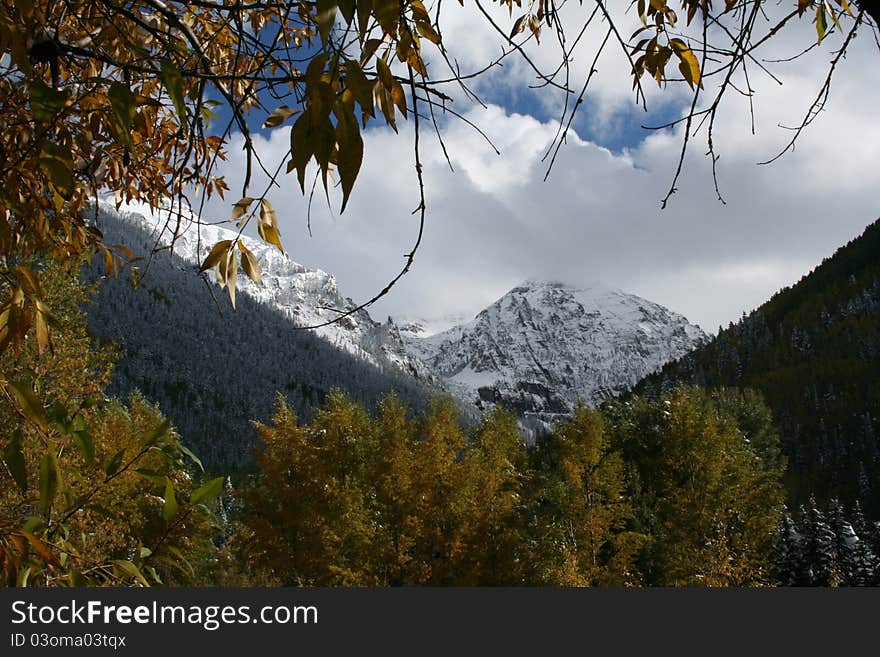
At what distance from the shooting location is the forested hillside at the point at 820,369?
73062 millimetres

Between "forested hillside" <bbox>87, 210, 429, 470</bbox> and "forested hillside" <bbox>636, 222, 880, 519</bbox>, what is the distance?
Result: 221 ft

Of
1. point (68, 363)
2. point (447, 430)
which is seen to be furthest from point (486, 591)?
point (447, 430)

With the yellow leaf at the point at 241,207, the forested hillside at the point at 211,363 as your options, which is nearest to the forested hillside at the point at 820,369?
the yellow leaf at the point at 241,207

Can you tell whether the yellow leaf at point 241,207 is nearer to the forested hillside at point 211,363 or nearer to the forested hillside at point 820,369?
the forested hillside at point 820,369

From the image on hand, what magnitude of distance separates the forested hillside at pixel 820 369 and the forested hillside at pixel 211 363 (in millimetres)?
67513

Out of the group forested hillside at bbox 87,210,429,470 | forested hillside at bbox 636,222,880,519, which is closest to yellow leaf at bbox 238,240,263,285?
forested hillside at bbox 636,222,880,519

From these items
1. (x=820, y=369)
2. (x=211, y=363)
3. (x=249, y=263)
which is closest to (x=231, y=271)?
(x=249, y=263)

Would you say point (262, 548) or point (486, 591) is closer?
point (486, 591)

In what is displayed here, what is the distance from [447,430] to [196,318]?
14520 cm

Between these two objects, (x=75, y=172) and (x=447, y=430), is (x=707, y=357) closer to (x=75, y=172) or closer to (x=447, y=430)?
(x=447, y=430)

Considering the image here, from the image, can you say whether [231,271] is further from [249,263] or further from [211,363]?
[211,363]

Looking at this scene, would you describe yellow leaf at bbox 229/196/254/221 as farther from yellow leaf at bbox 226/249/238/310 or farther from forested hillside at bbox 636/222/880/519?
forested hillside at bbox 636/222/880/519

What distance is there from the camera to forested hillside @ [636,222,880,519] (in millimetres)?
73062

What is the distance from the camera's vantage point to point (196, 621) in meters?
1.66
